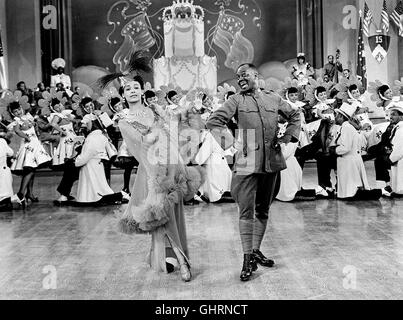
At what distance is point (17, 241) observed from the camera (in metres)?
6.01

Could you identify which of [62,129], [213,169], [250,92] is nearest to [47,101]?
[62,129]

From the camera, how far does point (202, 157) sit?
838 cm

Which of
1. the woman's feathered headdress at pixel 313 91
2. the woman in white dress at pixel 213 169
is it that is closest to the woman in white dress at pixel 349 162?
the woman's feathered headdress at pixel 313 91

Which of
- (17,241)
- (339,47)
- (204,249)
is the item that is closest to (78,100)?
(17,241)

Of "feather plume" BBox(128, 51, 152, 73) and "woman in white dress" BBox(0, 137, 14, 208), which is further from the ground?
"feather plume" BBox(128, 51, 152, 73)

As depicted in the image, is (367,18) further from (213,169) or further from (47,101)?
(47,101)

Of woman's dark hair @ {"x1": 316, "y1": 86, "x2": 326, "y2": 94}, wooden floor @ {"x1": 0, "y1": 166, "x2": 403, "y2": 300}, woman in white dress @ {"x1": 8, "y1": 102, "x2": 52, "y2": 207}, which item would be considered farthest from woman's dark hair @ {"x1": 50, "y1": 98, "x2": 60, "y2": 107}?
woman's dark hair @ {"x1": 316, "y1": 86, "x2": 326, "y2": 94}

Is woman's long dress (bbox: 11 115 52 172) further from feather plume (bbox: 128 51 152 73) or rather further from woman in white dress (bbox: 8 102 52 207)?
feather plume (bbox: 128 51 152 73)

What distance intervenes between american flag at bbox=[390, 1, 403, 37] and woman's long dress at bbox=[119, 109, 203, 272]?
469 inches

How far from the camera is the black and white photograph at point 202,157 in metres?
4.46

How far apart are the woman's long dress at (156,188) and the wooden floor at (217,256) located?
27 centimetres

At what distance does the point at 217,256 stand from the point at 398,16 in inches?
463

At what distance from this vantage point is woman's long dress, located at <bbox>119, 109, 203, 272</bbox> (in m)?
4.54
